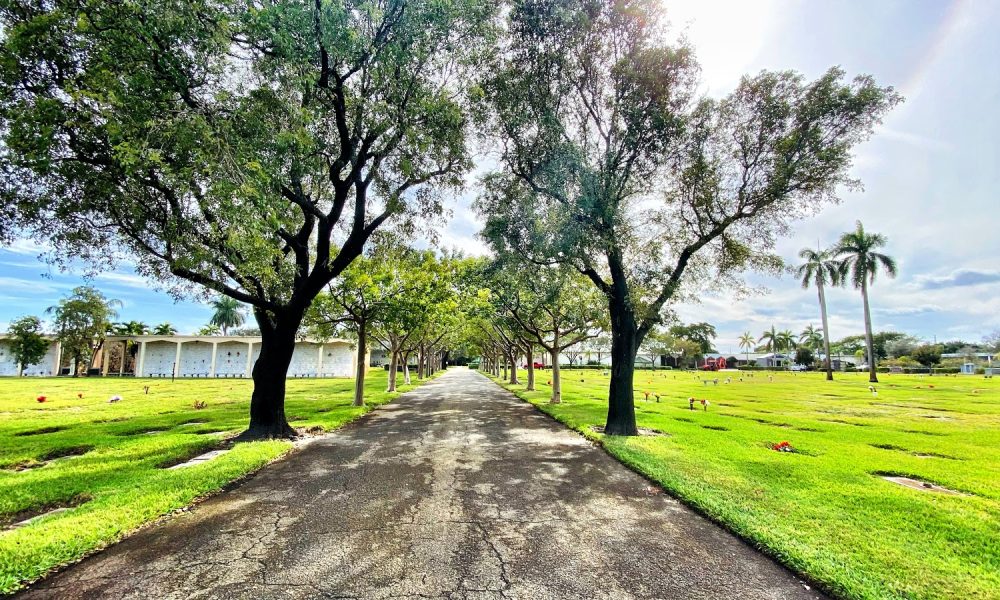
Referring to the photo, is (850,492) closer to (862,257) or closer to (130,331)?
(862,257)

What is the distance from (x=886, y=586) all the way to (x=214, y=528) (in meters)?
6.73

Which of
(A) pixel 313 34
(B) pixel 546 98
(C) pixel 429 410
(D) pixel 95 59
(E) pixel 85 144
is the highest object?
(B) pixel 546 98

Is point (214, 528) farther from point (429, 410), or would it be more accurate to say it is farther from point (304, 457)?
point (429, 410)

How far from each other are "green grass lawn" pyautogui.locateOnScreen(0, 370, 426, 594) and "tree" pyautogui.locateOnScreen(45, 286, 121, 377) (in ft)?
127

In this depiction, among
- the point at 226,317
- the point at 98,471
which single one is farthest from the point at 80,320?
the point at 98,471

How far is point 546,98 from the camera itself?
10.8 m

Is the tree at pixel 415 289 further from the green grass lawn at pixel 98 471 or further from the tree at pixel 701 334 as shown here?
the tree at pixel 701 334

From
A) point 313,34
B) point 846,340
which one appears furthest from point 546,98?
point 846,340

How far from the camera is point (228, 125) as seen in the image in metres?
6.84

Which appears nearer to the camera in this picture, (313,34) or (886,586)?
(886,586)

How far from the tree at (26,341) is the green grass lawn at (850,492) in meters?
55.6

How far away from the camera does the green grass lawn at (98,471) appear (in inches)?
169

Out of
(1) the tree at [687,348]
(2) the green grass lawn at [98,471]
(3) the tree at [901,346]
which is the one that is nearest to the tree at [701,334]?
(1) the tree at [687,348]

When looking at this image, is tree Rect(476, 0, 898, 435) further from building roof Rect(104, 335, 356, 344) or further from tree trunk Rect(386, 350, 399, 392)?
building roof Rect(104, 335, 356, 344)
